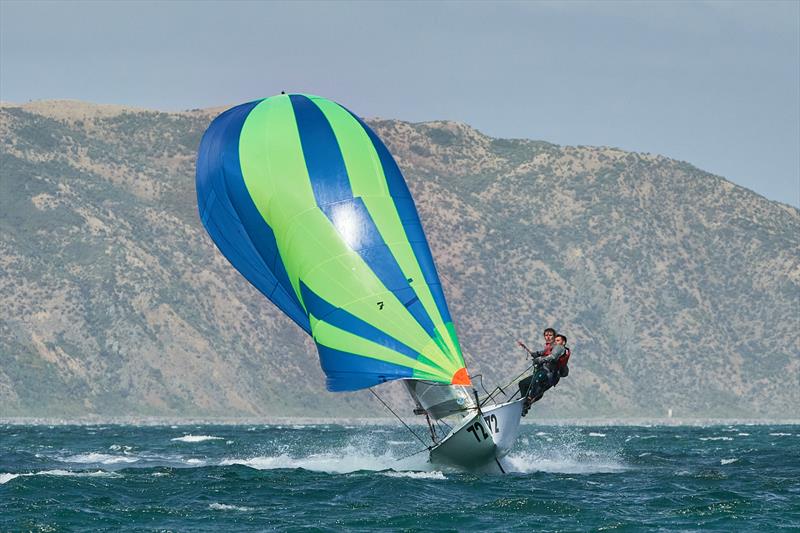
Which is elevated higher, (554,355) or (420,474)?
(554,355)

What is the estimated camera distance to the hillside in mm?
141375

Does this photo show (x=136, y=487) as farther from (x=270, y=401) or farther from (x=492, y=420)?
(x=270, y=401)

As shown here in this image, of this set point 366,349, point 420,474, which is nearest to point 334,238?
point 366,349

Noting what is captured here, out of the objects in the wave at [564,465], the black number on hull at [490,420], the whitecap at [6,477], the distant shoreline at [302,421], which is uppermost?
the black number on hull at [490,420]

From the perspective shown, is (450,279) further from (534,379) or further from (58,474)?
(534,379)

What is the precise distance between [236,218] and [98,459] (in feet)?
48.9

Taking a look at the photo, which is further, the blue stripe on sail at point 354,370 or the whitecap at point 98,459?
the whitecap at point 98,459

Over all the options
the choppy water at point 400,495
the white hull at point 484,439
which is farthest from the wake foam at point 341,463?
the white hull at point 484,439

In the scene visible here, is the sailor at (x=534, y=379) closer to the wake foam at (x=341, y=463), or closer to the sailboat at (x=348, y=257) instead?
the sailboat at (x=348, y=257)

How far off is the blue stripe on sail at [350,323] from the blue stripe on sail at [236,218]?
4.04ft

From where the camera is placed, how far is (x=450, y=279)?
16625 cm

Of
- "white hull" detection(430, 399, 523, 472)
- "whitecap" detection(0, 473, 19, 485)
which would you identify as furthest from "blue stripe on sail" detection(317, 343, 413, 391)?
"whitecap" detection(0, 473, 19, 485)

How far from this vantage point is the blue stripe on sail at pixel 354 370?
1380 inches

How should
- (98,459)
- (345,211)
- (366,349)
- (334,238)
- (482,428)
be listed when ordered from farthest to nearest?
1. (98,459)
2. (345,211)
3. (334,238)
4. (366,349)
5. (482,428)
